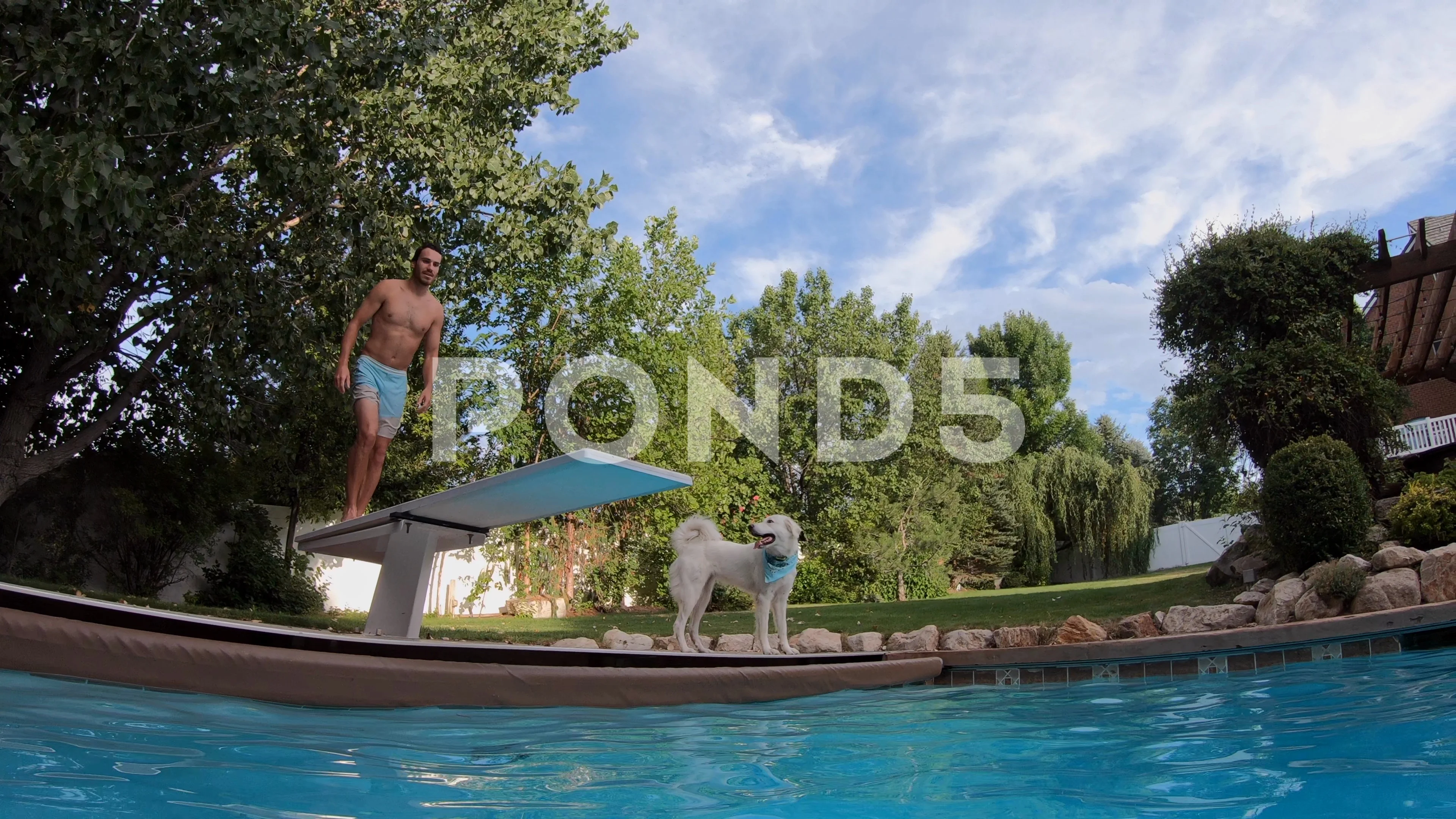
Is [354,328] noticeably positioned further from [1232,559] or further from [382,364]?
[1232,559]

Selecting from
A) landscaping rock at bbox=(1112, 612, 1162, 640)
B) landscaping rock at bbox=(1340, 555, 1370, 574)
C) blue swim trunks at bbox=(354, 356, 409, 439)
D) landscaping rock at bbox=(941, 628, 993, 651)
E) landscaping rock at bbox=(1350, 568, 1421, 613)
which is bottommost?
landscaping rock at bbox=(941, 628, 993, 651)

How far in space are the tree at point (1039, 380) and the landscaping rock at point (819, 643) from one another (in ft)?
97.2

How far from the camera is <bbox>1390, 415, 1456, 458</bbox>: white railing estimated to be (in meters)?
16.5

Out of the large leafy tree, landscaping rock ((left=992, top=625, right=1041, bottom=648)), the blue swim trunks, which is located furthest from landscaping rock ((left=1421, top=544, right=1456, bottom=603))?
the large leafy tree

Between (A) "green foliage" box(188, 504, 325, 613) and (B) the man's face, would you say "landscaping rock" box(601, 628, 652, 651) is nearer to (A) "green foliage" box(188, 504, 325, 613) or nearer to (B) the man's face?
(B) the man's face

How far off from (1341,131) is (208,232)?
13.2m

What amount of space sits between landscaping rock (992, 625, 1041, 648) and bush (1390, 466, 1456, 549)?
16.0ft

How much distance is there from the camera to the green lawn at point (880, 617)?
8.48 metres

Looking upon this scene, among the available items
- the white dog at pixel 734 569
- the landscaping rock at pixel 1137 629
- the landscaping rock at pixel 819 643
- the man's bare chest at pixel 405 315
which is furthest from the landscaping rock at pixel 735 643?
the man's bare chest at pixel 405 315

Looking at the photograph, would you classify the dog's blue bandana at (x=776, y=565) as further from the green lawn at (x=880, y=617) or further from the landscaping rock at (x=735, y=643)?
the green lawn at (x=880, y=617)

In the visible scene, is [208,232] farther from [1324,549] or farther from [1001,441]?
[1001,441]

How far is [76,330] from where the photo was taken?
9.80 meters

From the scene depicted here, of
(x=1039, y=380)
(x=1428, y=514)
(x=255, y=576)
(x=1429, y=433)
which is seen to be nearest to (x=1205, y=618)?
(x=1428, y=514)

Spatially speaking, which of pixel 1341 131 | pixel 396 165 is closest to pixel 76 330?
Result: pixel 396 165
